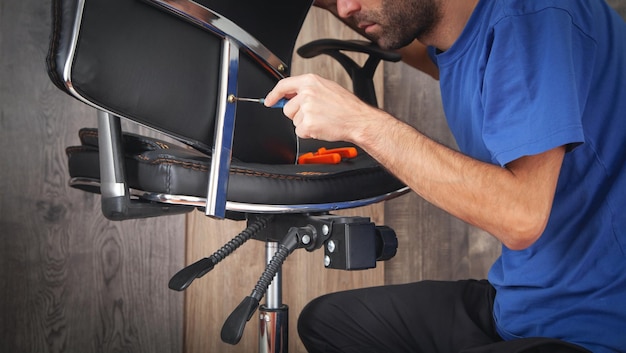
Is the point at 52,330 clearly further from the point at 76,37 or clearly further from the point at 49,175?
the point at 76,37

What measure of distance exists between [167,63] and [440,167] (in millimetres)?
370

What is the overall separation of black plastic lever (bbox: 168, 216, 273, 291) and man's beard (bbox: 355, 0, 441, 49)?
0.40m

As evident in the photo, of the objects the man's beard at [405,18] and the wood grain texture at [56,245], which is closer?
the man's beard at [405,18]

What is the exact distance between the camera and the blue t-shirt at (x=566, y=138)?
2.31 feet

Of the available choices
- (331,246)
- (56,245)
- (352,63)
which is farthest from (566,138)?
(56,245)

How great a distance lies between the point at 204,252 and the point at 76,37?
1024 millimetres

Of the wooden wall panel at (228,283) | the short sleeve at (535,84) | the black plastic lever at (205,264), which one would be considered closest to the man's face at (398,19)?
the short sleeve at (535,84)

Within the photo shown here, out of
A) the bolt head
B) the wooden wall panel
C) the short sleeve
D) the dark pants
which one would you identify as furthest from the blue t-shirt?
the wooden wall panel

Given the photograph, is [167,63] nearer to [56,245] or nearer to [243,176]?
[243,176]

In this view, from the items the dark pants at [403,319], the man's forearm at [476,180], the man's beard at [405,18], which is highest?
the man's beard at [405,18]

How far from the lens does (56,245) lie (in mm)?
1580

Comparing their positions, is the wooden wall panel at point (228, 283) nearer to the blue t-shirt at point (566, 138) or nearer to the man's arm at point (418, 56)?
the man's arm at point (418, 56)

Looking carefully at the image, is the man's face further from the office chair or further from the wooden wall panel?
the wooden wall panel

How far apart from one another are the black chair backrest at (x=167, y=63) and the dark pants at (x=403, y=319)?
347 mm
